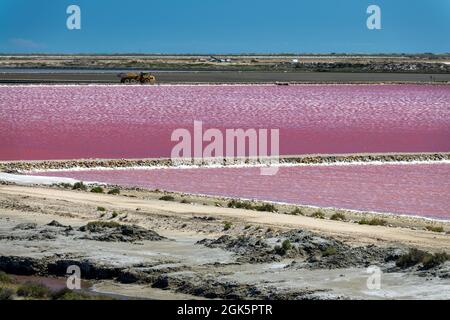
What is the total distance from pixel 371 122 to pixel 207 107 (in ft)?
34.3

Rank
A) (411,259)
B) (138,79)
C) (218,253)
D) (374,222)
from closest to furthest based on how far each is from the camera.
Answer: (411,259) < (218,253) < (374,222) < (138,79)

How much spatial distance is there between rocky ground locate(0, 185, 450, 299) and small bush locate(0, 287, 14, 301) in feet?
5.00

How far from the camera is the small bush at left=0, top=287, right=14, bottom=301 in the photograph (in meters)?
15.2

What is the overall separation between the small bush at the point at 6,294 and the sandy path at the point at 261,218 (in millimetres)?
6865

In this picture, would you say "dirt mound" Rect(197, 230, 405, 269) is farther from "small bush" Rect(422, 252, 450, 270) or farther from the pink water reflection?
the pink water reflection

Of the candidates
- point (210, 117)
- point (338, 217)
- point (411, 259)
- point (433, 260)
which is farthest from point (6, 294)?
point (210, 117)

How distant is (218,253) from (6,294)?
451cm

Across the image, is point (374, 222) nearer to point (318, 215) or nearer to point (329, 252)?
point (318, 215)

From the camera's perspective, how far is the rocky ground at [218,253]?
16344 millimetres

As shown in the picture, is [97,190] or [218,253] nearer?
[218,253]

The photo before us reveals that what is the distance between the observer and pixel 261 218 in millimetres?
23609

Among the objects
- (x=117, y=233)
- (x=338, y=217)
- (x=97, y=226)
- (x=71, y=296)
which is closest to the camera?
(x=71, y=296)

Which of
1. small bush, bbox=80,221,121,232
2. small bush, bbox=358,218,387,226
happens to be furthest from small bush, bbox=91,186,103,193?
small bush, bbox=358,218,387,226
